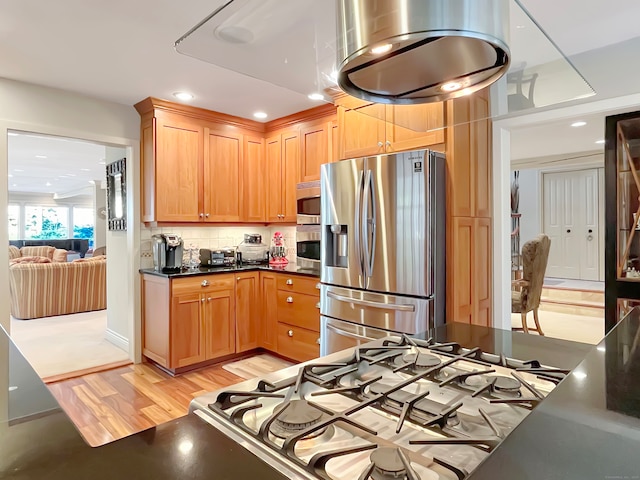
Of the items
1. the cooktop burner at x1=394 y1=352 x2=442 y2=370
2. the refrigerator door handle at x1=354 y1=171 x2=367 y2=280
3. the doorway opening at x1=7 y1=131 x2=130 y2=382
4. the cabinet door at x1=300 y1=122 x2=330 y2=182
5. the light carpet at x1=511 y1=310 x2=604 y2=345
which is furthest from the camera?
the light carpet at x1=511 y1=310 x2=604 y2=345

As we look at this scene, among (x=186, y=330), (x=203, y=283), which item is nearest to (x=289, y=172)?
(x=203, y=283)

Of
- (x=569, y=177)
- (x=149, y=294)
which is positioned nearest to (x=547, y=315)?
(x=569, y=177)

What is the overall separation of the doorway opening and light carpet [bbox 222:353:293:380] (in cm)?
105

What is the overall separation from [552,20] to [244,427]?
8.43 feet

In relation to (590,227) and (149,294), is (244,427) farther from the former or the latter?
(590,227)

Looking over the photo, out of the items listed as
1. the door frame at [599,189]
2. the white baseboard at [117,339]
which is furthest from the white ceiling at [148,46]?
the door frame at [599,189]

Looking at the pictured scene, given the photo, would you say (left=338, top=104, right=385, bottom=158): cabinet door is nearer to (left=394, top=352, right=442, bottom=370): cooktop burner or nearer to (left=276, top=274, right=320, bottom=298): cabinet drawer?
(left=276, top=274, right=320, bottom=298): cabinet drawer

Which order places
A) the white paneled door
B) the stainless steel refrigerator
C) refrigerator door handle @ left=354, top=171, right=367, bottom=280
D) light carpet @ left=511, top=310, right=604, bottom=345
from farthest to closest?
the white paneled door < light carpet @ left=511, top=310, right=604, bottom=345 < refrigerator door handle @ left=354, top=171, right=367, bottom=280 < the stainless steel refrigerator

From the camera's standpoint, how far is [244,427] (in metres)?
0.68

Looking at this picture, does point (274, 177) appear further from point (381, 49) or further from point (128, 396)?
point (381, 49)

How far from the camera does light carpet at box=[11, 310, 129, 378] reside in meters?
3.70

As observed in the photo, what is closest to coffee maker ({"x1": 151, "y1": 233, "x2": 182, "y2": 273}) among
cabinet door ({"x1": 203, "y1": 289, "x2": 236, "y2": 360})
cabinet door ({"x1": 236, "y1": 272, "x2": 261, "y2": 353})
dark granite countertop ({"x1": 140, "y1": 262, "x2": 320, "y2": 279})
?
dark granite countertop ({"x1": 140, "y1": 262, "x2": 320, "y2": 279})

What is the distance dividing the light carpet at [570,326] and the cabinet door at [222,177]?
3.45 metres

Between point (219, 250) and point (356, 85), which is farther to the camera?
point (219, 250)
